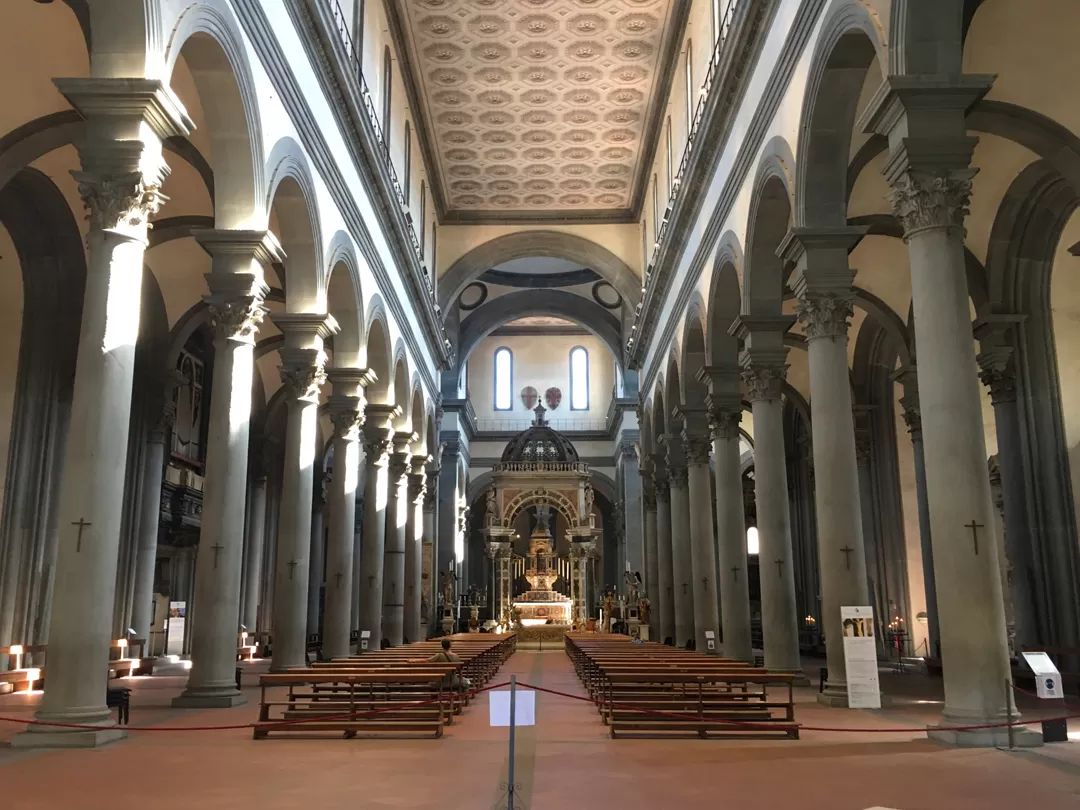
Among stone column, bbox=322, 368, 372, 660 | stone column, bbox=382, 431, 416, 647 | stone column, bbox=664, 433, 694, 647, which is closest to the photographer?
stone column, bbox=322, 368, 372, 660

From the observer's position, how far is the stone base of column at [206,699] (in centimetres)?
1173

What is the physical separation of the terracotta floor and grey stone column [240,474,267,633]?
17.6 meters

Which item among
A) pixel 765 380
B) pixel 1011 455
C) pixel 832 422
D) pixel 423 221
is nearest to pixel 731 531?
pixel 765 380

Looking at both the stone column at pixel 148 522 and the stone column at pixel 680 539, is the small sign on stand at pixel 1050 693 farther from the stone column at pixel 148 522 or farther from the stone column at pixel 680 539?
the stone column at pixel 148 522

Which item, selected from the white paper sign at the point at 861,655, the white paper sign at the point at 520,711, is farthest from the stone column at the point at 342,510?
the white paper sign at the point at 520,711

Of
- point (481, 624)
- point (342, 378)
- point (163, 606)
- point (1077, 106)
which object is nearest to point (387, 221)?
point (342, 378)

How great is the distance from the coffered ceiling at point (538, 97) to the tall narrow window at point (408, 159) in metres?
0.76

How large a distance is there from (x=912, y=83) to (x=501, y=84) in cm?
1680

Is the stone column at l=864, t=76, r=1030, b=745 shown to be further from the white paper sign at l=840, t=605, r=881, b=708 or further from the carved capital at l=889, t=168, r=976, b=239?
the white paper sign at l=840, t=605, r=881, b=708

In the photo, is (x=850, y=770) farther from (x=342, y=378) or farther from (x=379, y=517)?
(x=379, y=517)

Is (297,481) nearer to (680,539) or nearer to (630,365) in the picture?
(680,539)

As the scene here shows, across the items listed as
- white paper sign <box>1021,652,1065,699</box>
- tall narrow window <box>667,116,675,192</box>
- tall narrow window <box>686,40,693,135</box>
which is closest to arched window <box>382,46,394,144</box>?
tall narrow window <box>686,40,693,135</box>

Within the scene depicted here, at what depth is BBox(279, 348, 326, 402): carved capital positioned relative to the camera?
15805mm

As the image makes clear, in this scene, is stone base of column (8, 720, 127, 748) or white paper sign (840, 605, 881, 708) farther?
white paper sign (840, 605, 881, 708)
